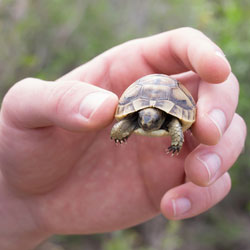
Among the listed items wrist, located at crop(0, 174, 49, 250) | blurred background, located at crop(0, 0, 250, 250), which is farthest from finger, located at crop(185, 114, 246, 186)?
blurred background, located at crop(0, 0, 250, 250)

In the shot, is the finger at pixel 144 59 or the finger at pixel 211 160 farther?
the finger at pixel 144 59

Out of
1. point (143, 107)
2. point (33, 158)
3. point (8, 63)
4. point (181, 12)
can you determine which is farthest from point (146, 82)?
point (181, 12)

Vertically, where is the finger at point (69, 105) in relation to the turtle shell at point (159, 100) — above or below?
above

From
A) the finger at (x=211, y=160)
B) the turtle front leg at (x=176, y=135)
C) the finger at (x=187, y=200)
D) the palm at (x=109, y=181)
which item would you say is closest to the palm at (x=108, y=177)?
the palm at (x=109, y=181)

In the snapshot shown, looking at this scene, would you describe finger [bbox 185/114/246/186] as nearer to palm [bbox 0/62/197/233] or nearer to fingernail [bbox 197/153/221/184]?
fingernail [bbox 197/153/221/184]

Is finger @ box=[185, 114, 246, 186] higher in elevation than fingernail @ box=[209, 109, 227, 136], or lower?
lower

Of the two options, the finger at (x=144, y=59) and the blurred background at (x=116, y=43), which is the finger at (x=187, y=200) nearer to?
the finger at (x=144, y=59)

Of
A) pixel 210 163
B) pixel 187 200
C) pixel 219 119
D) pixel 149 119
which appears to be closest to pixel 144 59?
pixel 149 119

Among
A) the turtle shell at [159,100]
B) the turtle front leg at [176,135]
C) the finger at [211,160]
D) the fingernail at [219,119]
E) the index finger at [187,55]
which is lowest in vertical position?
the finger at [211,160]
